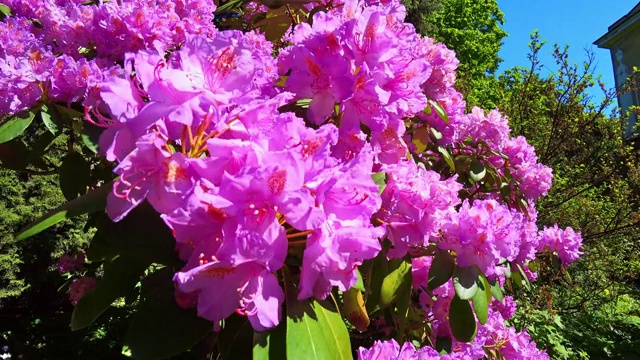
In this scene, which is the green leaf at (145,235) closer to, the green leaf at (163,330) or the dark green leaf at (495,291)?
the green leaf at (163,330)

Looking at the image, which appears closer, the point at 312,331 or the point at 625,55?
the point at 312,331

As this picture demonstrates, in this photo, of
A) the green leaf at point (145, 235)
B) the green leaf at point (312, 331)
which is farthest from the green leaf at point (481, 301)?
the green leaf at point (145, 235)

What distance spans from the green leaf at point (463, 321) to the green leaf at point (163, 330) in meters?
0.87

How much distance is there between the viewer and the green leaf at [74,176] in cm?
147

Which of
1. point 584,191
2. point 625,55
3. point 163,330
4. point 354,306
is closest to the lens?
point 163,330

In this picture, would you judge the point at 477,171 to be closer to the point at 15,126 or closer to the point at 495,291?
the point at 495,291

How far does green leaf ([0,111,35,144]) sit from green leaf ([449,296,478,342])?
122 cm

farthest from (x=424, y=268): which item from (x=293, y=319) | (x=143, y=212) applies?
(x=143, y=212)

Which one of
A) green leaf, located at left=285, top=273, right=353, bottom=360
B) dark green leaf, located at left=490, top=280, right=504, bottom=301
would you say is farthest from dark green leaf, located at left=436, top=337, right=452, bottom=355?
green leaf, located at left=285, top=273, right=353, bottom=360

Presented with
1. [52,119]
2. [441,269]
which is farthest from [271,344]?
[52,119]

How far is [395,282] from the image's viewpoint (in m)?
1.35

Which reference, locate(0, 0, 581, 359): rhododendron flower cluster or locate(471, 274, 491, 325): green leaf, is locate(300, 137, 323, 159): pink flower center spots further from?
locate(471, 274, 491, 325): green leaf

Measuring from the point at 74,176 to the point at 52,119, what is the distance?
247mm

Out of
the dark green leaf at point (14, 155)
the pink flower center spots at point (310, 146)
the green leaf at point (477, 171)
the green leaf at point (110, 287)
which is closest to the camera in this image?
the pink flower center spots at point (310, 146)
